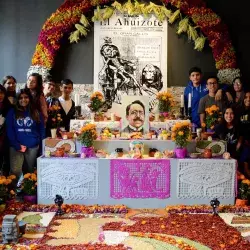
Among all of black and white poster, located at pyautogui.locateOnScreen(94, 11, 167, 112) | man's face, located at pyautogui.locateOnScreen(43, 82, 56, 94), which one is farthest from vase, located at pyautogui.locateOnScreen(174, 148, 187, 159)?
black and white poster, located at pyautogui.locateOnScreen(94, 11, 167, 112)

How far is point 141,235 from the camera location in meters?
4.85

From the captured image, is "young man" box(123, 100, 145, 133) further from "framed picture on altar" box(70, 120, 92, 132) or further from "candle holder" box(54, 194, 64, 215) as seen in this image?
"candle holder" box(54, 194, 64, 215)

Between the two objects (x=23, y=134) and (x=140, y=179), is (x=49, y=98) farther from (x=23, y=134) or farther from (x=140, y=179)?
(x=140, y=179)

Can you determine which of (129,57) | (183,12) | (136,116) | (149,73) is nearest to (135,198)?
(136,116)

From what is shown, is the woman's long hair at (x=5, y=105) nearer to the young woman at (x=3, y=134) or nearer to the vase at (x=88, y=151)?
the young woman at (x=3, y=134)

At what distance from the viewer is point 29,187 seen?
5.96m

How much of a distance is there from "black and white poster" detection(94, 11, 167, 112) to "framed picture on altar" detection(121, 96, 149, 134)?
200cm

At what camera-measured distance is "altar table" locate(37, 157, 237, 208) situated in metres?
5.91

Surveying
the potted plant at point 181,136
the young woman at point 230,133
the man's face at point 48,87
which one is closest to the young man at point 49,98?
Answer: the man's face at point 48,87

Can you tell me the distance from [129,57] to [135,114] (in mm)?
2322

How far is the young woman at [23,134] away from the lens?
20.3 ft

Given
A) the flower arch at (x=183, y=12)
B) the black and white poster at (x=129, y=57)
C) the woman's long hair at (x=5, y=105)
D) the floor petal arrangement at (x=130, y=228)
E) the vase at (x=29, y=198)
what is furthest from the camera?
the black and white poster at (x=129, y=57)

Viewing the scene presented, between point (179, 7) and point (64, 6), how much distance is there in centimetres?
198

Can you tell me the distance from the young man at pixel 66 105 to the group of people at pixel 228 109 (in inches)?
72.0
